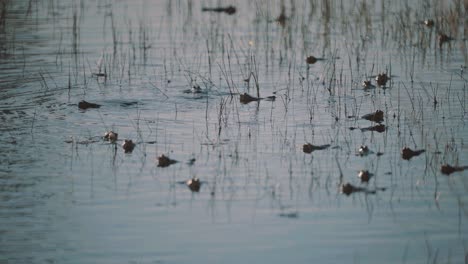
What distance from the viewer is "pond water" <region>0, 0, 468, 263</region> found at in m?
6.05

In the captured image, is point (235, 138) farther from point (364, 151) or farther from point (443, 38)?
point (443, 38)

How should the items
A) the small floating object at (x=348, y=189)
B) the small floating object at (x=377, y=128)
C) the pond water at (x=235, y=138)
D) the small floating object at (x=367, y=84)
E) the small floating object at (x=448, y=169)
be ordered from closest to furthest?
the pond water at (x=235, y=138), the small floating object at (x=348, y=189), the small floating object at (x=448, y=169), the small floating object at (x=377, y=128), the small floating object at (x=367, y=84)

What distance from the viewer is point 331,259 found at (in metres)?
5.65

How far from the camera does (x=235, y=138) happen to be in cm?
850

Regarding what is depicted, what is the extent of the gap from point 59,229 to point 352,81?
5.13 metres

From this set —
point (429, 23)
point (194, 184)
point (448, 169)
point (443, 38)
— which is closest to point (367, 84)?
point (443, 38)

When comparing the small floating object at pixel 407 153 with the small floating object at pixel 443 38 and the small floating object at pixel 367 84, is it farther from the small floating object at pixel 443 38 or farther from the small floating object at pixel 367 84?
the small floating object at pixel 443 38

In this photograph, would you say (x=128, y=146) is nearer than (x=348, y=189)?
No

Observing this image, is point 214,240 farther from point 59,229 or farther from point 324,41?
point 324,41

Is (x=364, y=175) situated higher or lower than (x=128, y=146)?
lower

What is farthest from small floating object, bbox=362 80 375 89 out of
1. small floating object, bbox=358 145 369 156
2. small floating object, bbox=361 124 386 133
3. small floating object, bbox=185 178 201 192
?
small floating object, bbox=185 178 201 192

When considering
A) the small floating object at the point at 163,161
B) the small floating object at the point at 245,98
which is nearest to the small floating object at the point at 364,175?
the small floating object at the point at 163,161

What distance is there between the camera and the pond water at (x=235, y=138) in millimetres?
6047

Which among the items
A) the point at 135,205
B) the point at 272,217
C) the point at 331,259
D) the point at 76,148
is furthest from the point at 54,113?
the point at 331,259
